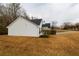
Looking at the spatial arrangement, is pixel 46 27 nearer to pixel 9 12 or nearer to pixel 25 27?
pixel 25 27

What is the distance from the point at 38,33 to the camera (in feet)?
12.7

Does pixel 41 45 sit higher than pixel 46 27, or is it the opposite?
pixel 46 27

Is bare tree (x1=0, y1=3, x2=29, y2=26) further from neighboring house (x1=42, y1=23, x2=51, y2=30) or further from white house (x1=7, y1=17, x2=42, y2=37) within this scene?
neighboring house (x1=42, y1=23, x2=51, y2=30)

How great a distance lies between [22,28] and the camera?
3.90m

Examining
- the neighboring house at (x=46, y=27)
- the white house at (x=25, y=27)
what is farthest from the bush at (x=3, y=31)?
the neighboring house at (x=46, y=27)

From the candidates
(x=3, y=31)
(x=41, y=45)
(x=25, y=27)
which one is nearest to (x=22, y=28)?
(x=25, y=27)

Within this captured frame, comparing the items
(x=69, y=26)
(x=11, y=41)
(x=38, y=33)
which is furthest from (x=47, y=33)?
(x=11, y=41)

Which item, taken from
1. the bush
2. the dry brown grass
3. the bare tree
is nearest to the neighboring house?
the dry brown grass

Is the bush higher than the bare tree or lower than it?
lower

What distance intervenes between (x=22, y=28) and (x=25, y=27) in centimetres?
6

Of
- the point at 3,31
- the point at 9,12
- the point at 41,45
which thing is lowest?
the point at 41,45

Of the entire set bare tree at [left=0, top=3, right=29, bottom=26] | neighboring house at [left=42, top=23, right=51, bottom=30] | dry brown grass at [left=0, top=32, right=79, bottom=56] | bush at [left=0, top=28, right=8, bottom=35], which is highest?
bare tree at [left=0, top=3, right=29, bottom=26]

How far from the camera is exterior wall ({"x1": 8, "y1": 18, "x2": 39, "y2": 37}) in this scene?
388cm

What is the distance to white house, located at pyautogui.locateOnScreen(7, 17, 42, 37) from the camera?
388cm
